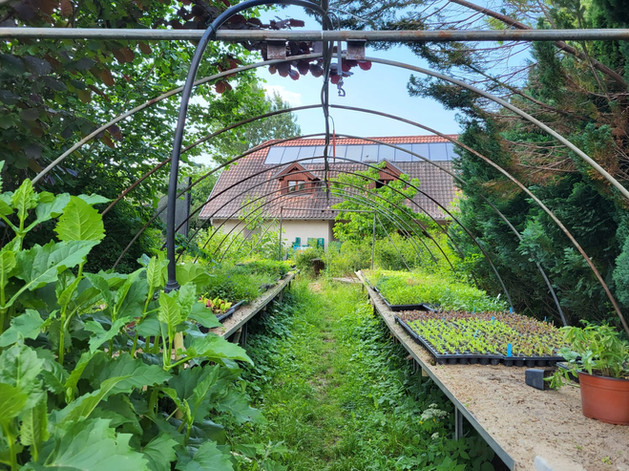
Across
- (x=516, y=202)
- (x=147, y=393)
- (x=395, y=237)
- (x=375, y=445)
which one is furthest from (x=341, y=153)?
(x=147, y=393)

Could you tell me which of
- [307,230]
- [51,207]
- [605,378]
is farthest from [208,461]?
[307,230]

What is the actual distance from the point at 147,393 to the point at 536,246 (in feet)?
14.8

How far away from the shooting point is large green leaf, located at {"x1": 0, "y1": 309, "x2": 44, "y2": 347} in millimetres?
726

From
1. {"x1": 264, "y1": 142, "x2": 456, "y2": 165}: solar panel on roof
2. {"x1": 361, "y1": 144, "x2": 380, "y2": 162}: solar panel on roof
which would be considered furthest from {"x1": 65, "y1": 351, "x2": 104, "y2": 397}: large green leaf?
{"x1": 361, "y1": 144, "x2": 380, "y2": 162}: solar panel on roof

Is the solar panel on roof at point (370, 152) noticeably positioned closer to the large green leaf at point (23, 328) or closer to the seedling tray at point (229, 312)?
the seedling tray at point (229, 312)

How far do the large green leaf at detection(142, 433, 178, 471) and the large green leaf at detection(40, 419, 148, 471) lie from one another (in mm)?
147

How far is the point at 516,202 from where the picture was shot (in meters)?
5.81

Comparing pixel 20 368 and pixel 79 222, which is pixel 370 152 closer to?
pixel 79 222

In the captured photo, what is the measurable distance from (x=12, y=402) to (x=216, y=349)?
0.34 metres

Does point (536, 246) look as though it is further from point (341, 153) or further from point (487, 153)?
point (341, 153)

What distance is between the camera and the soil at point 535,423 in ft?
5.46

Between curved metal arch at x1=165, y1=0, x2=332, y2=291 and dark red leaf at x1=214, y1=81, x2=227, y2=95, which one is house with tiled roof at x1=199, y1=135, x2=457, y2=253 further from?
curved metal arch at x1=165, y1=0, x2=332, y2=291

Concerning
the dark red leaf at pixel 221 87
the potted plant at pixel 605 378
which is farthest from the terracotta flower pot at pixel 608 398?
the dark red leaf at pixel 221 87

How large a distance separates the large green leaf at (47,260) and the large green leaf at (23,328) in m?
0.08
